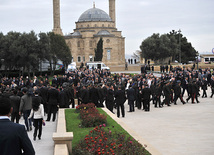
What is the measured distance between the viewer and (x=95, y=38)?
9669 cm

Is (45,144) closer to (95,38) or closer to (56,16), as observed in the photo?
(56,16)

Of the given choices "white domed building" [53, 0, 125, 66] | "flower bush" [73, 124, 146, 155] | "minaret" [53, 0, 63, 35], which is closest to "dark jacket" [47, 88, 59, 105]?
"flower bush" [73, 124, 146, 155]

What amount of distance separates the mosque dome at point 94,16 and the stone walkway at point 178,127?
80.8 meters

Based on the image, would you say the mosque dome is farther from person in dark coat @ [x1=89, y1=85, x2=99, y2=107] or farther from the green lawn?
the green lawn

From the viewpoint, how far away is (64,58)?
69688 millimetres

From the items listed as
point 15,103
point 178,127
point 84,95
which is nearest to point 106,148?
point 15,103

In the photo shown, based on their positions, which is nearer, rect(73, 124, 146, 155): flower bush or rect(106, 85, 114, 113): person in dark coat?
rect(73, 124, 146, 155): flower bush

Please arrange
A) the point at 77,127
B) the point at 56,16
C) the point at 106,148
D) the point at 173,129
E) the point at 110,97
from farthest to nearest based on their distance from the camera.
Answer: the point at 56,16 < the point at 110,97 < the point at 173,129 < the point at 77,127 < the point at 106,148

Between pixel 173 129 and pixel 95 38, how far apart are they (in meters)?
83.2

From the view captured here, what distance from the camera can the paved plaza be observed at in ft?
37.2

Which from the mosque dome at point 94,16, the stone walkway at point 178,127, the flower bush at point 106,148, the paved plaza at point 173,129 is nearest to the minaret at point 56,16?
the mosque dome at point 94,16

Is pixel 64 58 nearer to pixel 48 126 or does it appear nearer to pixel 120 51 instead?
pixel 120 51

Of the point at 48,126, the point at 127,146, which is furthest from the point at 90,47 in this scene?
the point at 127,146

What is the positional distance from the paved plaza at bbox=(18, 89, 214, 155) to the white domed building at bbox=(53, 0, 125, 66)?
2898 inches
